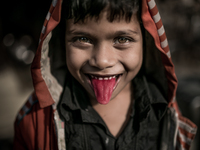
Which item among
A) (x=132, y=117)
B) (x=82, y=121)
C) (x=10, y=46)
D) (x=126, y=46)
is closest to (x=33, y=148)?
(x=82, y=121)

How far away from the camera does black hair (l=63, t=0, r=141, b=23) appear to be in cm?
61

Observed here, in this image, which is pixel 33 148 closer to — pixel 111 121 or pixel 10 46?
pixel 111 121

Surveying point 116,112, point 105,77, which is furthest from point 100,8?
point 116,112

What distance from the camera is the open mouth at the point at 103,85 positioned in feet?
2.42

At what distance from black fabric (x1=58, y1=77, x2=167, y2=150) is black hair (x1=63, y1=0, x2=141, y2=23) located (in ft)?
1.21

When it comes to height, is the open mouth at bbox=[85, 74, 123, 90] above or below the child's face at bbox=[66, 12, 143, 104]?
below

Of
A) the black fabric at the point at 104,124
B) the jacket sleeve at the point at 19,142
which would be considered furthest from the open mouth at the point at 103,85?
the jacket sleeve at the point at 19,142

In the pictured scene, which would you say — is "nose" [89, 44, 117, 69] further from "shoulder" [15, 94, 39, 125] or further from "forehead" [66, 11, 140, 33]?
"shoulder" [15, 94, 39, 125]

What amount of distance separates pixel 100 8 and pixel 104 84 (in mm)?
299

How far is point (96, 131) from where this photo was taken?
819mm

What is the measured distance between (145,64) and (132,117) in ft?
0.92

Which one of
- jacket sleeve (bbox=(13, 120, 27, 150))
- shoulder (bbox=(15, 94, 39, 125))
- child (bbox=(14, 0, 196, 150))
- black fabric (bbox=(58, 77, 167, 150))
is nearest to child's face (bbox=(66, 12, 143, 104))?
child (bbox=(14, 0, 196, 150))

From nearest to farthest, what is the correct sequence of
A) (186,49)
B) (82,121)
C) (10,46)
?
(82,121)
(186,49)
(10,46)

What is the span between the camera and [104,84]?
739 millimetres
